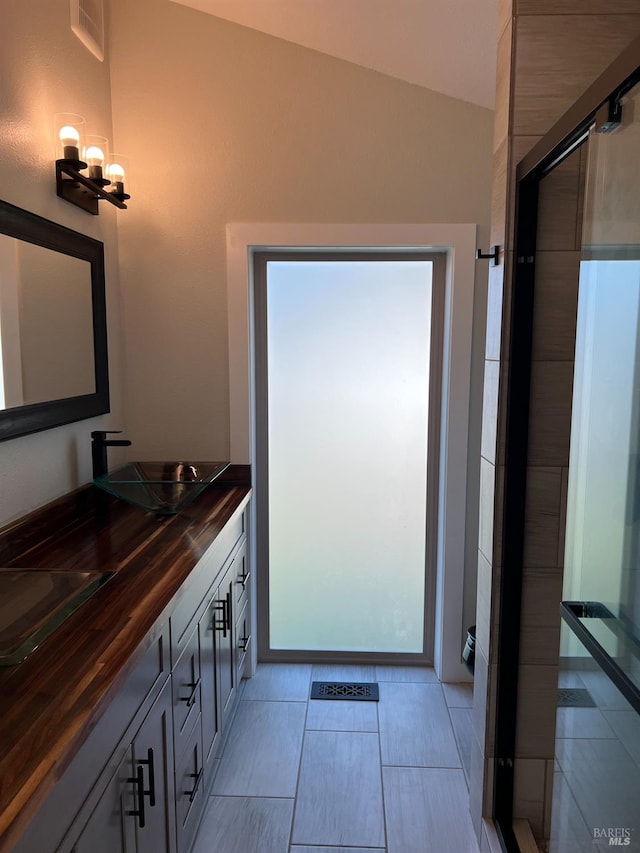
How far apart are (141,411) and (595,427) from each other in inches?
81.0

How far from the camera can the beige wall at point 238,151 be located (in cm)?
267

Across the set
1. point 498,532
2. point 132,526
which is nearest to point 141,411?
point 132,526

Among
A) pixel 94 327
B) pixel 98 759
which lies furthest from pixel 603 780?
pixel 94 327

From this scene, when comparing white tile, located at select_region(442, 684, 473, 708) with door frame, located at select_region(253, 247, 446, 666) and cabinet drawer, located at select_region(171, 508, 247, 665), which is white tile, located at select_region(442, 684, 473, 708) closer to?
door frame, located at select_region(253, 247, 446, 666)

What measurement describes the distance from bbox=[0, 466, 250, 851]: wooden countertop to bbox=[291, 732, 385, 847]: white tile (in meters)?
1.03

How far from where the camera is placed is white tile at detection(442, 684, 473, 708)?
284 centimetres

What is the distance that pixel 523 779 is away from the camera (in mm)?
1833

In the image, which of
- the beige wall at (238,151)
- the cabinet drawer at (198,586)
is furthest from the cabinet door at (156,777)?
the beige wall at (238,151)

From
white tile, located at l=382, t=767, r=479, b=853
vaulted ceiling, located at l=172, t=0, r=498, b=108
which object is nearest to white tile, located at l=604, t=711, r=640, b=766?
white tile, located at l=382, t=767, r=479, b=853

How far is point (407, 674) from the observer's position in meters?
3.09

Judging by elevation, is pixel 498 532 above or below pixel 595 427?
below

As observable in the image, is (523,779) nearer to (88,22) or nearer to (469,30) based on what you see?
(469,30)

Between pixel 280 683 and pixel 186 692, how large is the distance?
1253 mm

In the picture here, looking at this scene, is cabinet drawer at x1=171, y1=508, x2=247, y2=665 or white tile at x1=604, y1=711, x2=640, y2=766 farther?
cabinet drawer at x1=171, y1=508, x2=247, y2=665
